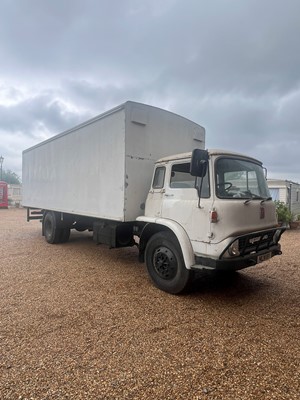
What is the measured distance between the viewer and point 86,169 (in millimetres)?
6012

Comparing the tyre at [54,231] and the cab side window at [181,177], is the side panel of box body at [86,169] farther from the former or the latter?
the cab side window at [181,177]

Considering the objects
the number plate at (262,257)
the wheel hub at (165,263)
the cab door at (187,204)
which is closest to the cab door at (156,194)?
the cab door at (187,204)

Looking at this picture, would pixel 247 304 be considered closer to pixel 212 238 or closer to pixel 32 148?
pixel 212 238

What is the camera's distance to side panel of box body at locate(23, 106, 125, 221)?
16.1 ft

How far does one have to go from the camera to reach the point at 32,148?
905 centimetres

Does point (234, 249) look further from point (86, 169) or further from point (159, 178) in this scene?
point (86, 169)

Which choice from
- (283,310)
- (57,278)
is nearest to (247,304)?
(283,310)

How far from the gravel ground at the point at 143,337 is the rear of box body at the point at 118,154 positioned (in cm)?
152

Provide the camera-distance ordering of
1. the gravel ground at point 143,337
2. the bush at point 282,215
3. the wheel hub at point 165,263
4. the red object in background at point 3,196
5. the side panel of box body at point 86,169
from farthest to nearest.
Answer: the red object in background at point 3,196 < the bush at point 282,215 < the side panel of box body at point 86,169 < the wheel hub at point 165,263 < the gravel ground at point 143,337

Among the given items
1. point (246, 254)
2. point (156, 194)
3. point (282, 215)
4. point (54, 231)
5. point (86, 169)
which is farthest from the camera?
point (282, 215)

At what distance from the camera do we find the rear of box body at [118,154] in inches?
187

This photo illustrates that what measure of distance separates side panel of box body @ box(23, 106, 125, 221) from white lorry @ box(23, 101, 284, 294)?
0.07 ft

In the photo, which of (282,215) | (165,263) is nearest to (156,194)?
(165,263)

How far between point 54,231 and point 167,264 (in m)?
4.88
